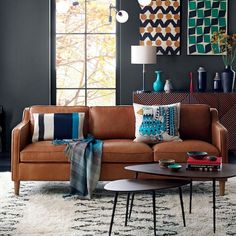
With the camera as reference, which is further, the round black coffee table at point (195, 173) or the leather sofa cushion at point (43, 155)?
the leather sofa cushion at point (43, 155)

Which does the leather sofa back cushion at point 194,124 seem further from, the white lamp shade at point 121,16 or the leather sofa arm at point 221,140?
the white lamp shade at point 121,16

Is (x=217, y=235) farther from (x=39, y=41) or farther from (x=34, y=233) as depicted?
(x=39, y=41)

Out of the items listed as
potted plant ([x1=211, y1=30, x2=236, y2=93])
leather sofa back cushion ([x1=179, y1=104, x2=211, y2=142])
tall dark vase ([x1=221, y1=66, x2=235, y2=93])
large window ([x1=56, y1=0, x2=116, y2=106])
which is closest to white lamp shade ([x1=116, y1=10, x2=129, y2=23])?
large window ([x1=56, y1=0, x2=116, y2=106])

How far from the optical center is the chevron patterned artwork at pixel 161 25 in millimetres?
8477

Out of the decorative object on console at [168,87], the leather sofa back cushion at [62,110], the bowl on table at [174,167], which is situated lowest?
the bowl on table at [174,167]

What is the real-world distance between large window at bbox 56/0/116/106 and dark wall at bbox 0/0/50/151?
222 mm

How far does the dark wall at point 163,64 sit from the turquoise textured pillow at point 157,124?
7.66ft

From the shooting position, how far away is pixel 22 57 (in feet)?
28.1

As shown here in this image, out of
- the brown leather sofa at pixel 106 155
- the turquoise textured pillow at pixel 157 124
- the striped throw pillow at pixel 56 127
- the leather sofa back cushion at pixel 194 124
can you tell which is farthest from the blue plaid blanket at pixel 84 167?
the leather sofa back cushion at pixel 194 124

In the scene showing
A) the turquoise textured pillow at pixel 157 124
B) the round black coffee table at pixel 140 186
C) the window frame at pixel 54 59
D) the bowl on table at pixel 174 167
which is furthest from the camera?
the window frame at pixel 54 59

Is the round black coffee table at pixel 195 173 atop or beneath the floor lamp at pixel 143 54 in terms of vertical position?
beneath

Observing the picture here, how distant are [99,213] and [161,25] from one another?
3988 millimetres

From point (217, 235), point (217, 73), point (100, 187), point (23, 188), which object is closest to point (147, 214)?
point (217, 235)

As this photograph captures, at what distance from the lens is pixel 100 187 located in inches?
242
